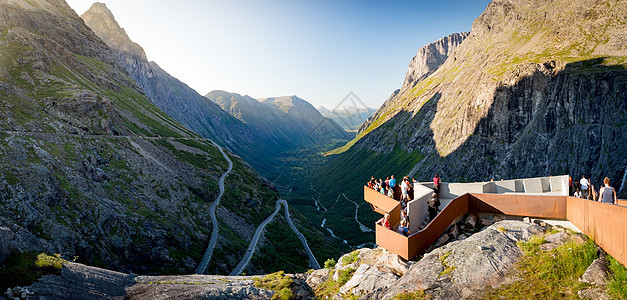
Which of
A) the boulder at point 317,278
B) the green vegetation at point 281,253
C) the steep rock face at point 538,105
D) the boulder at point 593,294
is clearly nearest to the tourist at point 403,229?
the boulder at point 317,278

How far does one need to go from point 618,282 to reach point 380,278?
10474 mm

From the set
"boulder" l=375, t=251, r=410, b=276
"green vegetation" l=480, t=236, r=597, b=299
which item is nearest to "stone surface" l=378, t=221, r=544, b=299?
"green vegetation" l=480, t=236, r=597, b=299

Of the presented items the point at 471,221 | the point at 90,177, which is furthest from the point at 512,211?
the point at 90,177

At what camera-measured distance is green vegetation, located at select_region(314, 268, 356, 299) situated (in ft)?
64.2

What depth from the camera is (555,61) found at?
98.3 metres

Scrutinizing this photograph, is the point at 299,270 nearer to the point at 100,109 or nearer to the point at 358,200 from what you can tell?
the point at 100,109

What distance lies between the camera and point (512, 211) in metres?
18.0

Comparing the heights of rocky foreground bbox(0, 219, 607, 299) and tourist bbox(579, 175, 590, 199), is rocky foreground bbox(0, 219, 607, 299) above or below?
below

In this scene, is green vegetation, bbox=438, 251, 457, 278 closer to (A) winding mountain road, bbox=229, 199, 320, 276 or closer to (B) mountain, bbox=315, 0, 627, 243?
(A) winding mountain road, bbox=229, 199, 320, 276

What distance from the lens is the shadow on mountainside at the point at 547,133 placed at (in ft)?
254

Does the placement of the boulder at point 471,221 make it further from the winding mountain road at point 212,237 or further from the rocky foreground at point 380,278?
the winding mountain road at point 212,237

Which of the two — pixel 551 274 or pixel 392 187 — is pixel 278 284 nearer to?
pixel 392 187

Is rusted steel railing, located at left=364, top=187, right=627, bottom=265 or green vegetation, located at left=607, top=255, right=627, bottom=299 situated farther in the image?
rusted steel railing, located at left=364, top=187, right=627, bottom=265

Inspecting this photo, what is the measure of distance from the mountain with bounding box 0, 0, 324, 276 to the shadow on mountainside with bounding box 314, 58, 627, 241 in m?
53.1
